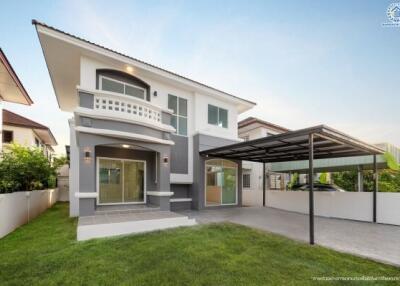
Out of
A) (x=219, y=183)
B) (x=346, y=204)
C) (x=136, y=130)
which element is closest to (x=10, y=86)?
(x=136, y=130)

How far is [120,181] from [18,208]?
3.76 metres

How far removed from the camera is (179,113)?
466 inches

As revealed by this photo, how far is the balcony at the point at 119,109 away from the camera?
294 inches

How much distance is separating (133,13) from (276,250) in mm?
11243

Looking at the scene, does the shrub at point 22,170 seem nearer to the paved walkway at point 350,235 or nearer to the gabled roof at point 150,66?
the gabled roof at point 150,66

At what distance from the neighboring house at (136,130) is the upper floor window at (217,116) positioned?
0.06 m

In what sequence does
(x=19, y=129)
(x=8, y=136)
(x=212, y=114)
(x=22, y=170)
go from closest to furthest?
(x=22, y=170) → (x=212, y=114) → (x=8, y=136) → (x=19, y=129)

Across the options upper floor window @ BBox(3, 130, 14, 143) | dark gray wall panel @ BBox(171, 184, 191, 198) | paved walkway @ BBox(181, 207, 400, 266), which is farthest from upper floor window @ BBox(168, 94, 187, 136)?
upper floor window @ BBox(3, 130, 14, 143)

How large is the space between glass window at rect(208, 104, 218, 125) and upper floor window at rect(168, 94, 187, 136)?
1.65 m

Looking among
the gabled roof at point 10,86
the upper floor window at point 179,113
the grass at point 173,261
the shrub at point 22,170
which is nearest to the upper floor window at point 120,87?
the upper floor window at point 179,113

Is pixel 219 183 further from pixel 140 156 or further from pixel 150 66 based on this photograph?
pixel 150 66

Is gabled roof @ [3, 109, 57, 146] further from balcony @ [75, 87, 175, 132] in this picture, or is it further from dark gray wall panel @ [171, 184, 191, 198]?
dark gray wall panel @ [171, 184, 191, 198]

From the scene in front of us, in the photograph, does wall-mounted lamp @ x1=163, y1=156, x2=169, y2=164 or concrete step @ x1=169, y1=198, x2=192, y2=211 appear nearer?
wall-mounted lamp @ x1=163, y1=156, x2=169, y2=164

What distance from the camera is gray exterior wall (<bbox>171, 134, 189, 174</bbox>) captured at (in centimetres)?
1121
